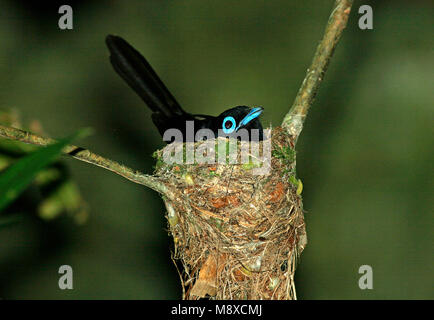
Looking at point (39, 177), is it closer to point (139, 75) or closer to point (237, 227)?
point (139, 75)

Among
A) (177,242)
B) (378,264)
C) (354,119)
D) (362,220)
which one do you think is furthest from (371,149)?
(177,242)

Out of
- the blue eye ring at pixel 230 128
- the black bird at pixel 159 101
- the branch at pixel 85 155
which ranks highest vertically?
the black bird at pixel 159 101

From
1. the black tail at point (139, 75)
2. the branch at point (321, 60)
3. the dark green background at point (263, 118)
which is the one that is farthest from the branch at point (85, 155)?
the dark green background at point (263, 118)

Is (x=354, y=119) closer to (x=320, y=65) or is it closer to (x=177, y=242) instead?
(x=320, y=65)

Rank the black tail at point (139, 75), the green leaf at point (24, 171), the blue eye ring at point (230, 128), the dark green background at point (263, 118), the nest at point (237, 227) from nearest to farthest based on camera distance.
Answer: the green leaf at point (24, 171) → the nest at point (237, 227) → the black tail at point (139, 75) → the blue eye ring at point (230, 128) → the dark green background at point (263, 118)

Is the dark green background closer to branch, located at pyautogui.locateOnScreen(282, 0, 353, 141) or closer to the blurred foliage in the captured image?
the blurred foliage

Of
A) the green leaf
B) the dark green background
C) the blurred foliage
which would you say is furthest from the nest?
the dark green background

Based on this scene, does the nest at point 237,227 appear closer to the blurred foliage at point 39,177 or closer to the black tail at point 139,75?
the blurred foliage at point 39,177

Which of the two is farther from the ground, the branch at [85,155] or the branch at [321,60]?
the branch at [321,60]
